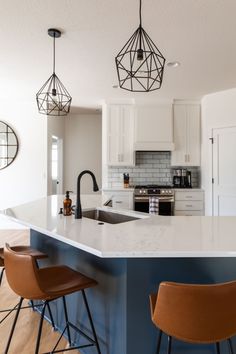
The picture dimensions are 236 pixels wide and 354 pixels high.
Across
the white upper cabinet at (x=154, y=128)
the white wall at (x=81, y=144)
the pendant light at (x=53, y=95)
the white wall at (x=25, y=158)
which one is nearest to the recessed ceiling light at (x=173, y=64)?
the pendant light at (x=53, y=95)

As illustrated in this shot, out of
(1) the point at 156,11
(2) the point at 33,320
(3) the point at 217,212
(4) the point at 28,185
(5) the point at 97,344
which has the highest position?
(1) the point at 156,11

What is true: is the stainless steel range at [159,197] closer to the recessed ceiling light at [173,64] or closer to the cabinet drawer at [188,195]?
the cabinet drawer at [188,195]

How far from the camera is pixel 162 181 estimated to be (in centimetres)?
574

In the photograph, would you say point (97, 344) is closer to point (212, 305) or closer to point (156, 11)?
point (212, 305)

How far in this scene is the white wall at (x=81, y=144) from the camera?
280 inches

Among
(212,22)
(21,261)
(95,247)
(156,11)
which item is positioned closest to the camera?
(95,247)

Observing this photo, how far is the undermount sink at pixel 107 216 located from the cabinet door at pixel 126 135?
102 inches

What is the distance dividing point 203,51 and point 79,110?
3837 millimetres

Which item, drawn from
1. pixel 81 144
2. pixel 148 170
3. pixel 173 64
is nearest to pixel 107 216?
pixel 173 64

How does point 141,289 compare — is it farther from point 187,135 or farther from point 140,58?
point 187,135

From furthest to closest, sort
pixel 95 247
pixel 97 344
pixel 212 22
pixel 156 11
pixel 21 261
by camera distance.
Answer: pixel 212 22 < pixel 156 11 < pixel 97 344 < pixel 21 261 < pixel 95 247

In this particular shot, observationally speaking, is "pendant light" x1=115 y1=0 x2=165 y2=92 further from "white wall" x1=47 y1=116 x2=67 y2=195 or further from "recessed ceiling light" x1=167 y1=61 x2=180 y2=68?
"white wall" x1=47 y1=116 x2=67 y2=195

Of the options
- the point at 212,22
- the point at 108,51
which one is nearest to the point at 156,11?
the point at 212,22

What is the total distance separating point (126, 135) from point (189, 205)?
5.79 feet
